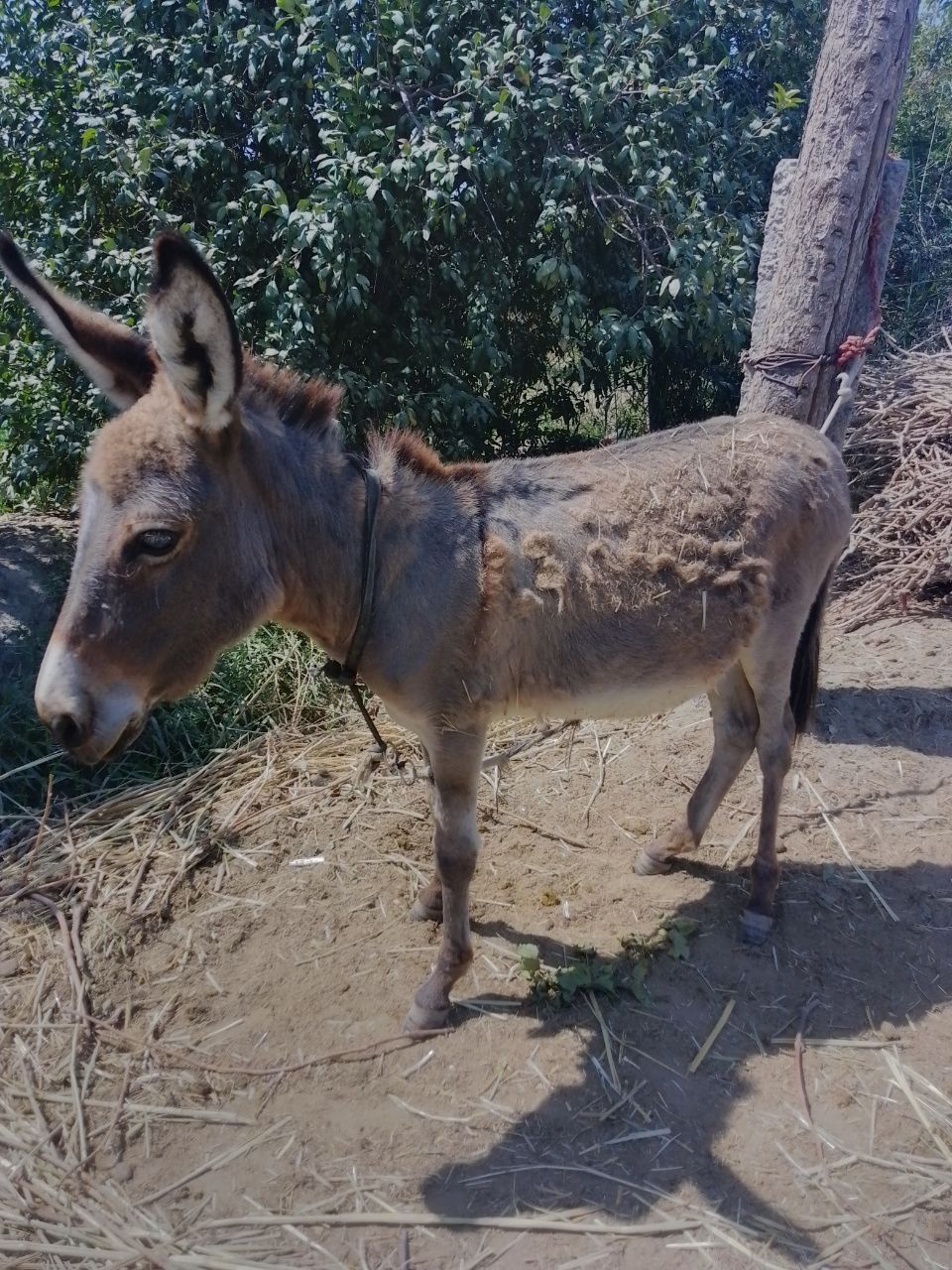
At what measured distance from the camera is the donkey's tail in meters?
3.50

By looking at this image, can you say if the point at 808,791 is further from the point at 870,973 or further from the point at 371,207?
the point at 371,207

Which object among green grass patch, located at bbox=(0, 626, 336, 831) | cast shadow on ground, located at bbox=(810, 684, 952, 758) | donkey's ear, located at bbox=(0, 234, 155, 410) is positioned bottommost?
green grass patch, located at bbox=(0, 626, 336, 831)

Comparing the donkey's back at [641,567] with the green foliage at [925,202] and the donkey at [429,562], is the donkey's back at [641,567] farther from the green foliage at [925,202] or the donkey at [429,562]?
the green foliage at [925,202]

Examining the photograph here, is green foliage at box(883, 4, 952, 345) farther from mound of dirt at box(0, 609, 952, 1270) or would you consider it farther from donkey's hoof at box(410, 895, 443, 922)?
donkey's hoof at box(410, 895, 443, 922)

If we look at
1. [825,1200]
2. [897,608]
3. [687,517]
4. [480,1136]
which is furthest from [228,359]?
[897,608]

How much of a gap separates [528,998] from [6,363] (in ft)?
19.0

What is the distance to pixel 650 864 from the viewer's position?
3.72m

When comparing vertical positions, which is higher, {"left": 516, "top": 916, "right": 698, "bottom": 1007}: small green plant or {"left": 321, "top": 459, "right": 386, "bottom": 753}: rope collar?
{"left": 321, "top": 459, "right": 386, "bottom": 753}: rope collar

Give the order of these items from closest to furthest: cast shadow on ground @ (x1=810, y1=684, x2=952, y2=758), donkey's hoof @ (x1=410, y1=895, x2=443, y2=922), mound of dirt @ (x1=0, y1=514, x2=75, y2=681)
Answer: donkey's hoof @ (x1=410, y1=895, x2=443, y2=922), cast shadow on ground @ (x1=810, y1=684, x2=952, y2=758), mound of dirt @ (x1=0, y1=514, x2=75, y2=681)

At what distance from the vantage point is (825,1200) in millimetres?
2350

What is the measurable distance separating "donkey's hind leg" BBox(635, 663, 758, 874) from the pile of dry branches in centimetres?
219

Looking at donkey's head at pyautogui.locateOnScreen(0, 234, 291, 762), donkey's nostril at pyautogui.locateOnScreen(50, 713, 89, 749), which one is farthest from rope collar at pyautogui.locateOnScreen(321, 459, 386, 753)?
donkey's nostril at pyautogui.locateOnScreen(50, 713, 89, 749)

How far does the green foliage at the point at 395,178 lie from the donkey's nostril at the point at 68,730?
3.67 metres

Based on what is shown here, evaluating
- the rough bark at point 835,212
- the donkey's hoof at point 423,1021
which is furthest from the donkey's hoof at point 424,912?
the rough bark at point 835,212
